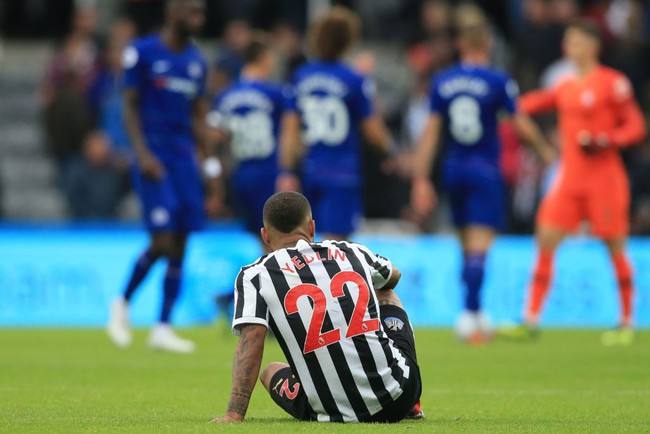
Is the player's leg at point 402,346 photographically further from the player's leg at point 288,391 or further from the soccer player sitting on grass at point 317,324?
the player's leg at point 288,391

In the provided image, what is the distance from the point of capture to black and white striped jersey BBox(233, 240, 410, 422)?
19.0 ft

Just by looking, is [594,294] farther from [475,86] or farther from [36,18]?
[36,18]

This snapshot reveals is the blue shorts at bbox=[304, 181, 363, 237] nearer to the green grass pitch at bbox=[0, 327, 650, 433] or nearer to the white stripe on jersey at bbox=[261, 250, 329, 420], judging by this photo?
the green grass pitch at bbox=[0, 327, 650, 433]

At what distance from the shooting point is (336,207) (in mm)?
11914

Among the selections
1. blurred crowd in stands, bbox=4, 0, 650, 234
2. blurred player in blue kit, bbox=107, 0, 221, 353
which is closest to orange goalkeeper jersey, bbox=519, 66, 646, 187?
blurred player in blue kit, bbox=107, 0, 221, 353

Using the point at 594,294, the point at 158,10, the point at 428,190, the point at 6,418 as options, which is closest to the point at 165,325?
the point at 428,190

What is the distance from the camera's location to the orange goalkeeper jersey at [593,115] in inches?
494

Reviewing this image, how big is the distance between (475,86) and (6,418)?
6.78 m

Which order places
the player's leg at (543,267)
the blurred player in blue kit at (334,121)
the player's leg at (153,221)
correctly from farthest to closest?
the player's leg at (543,267) → the blurred player in blue kit at (334,121) → the player's leg at (153,221)

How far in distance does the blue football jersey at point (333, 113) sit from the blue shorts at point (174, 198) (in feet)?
3.97

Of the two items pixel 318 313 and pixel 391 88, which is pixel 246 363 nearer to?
pixel 318 313

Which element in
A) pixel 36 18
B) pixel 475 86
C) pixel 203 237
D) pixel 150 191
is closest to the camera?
pixel 150 191

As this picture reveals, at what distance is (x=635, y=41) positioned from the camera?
18.7 metres

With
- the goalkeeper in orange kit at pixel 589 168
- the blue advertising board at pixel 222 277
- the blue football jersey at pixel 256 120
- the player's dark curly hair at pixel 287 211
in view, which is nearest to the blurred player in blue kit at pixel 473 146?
the goalkeeper in orange kit at pixel 589 168
